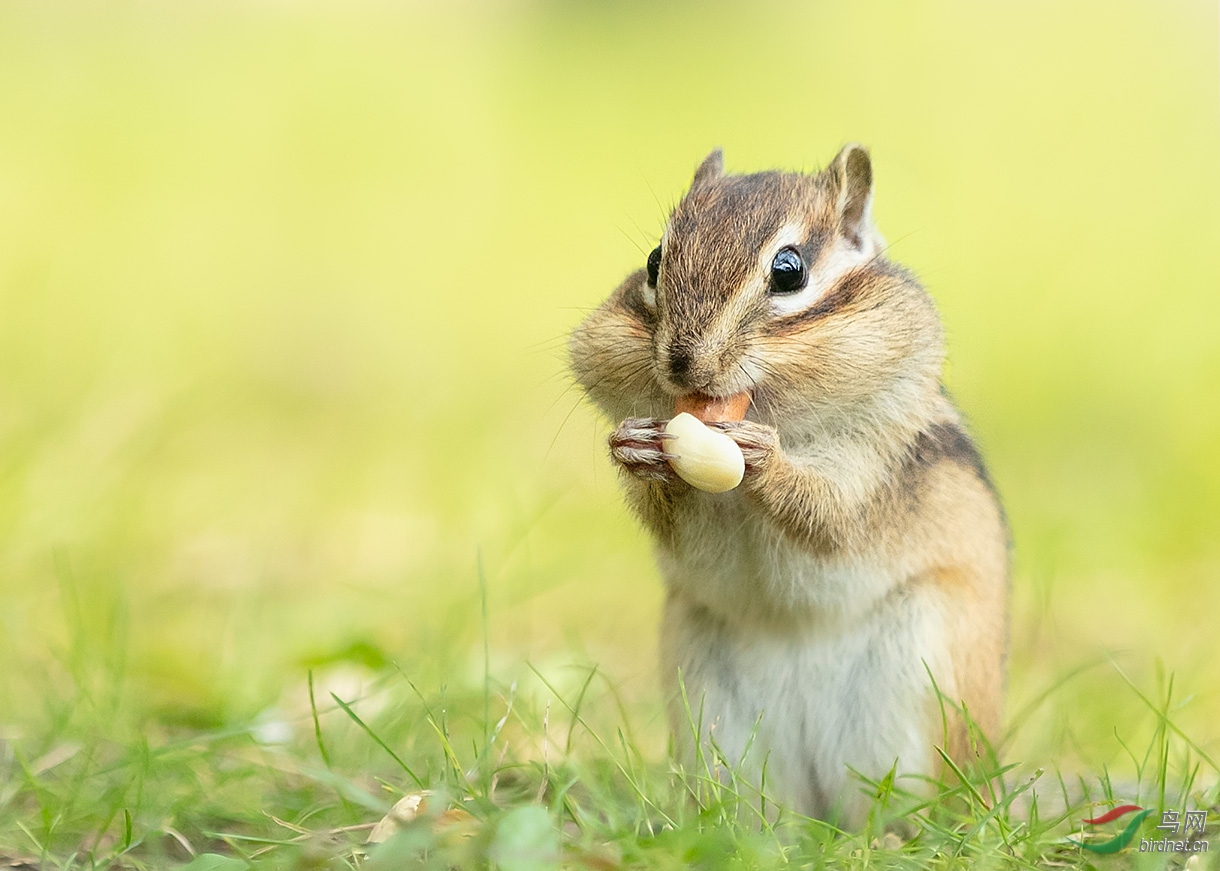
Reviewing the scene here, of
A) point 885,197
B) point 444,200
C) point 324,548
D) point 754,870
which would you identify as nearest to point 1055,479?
point 885,197

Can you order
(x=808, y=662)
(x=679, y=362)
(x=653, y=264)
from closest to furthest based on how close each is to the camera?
(x=679, y=362)
(x=653, y=264)
(x=808, y=662)

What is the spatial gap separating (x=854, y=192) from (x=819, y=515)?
810 millimetres

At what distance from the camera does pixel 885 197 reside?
344 inches

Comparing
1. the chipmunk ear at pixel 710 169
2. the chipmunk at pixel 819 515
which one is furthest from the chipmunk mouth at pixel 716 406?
the chipmunk ear at pixel 710 169

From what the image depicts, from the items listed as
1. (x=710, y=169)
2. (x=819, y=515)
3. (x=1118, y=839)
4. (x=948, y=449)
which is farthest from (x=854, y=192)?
(x=1118, y=839)

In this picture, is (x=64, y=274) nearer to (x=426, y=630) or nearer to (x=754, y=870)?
(x=426, y=630)

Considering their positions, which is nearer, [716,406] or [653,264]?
[716,406]

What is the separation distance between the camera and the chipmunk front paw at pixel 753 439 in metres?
2.99

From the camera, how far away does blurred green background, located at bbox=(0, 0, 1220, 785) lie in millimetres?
4836

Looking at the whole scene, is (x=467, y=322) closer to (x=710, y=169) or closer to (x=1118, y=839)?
(x=710, y=169)

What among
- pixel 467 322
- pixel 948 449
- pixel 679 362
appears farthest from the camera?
pixel 467 322

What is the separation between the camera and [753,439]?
3010 mm

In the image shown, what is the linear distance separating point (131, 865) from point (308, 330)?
6.16 m

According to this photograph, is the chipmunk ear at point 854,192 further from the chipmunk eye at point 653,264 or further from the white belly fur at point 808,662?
the white belly fur at point 808,662
